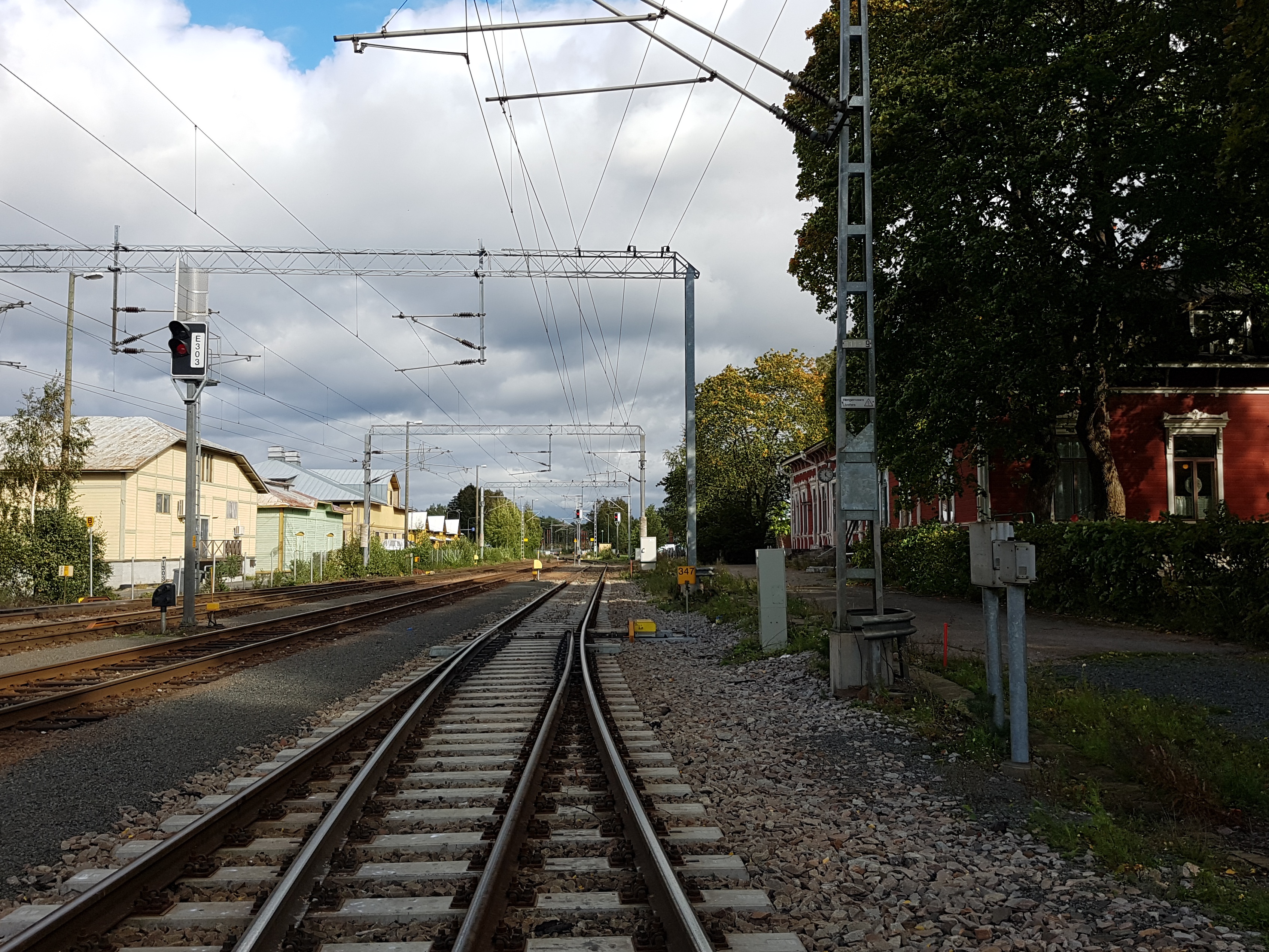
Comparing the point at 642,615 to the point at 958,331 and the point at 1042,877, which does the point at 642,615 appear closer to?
the point at 958,331

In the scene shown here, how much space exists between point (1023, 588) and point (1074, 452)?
22.4 m

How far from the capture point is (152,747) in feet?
28.2

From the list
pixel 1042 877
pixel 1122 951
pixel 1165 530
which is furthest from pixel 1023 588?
pixel 1165 530

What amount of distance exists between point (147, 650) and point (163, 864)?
454 inches

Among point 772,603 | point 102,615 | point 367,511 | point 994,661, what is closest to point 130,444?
point 367,511

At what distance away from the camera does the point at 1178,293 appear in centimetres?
1962

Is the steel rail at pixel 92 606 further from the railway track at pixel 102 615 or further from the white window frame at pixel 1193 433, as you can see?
the white window frame at pixel 1193 433

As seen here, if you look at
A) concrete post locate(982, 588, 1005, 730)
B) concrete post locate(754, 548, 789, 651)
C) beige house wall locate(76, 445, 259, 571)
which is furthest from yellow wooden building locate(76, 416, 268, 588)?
concrete post locate(982, 588, 1005, 730)

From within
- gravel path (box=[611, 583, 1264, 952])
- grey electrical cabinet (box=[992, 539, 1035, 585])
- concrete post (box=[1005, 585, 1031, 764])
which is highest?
grey electrical cabinet (box=[992, 539, 1035, 585])

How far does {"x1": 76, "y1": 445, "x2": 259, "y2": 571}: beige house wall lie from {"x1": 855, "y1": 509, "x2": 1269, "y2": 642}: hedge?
32541 mm

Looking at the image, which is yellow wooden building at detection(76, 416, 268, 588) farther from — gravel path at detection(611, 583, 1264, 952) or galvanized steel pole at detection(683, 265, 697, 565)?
gravel path at detection(611, 583, 1264, 952)

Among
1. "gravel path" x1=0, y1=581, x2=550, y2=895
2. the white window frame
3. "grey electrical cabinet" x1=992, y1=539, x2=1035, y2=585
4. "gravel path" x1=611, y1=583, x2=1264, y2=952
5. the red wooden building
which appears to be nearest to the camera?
"gravel path" x1=611, y1=583, x2=1264, y2=952

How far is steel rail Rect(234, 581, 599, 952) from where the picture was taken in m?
4.13

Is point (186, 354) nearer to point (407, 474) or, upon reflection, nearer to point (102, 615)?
point (102, 615)
